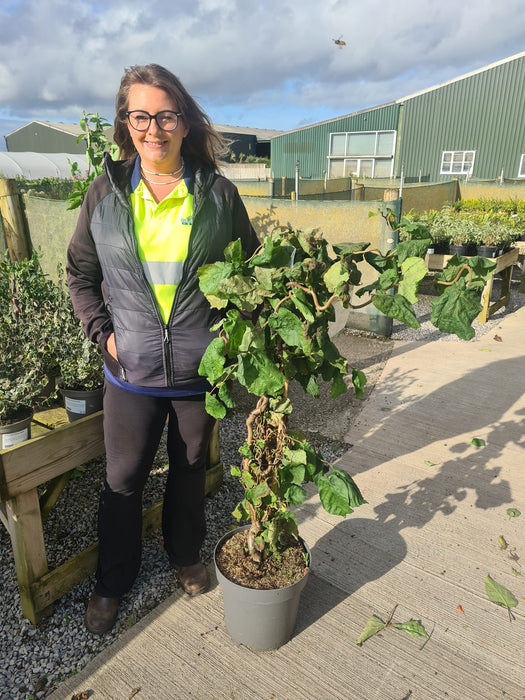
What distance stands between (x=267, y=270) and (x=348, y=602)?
1627 millimetres

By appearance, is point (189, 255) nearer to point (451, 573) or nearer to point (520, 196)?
point (451, 573)

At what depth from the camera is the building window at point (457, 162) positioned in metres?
21.4

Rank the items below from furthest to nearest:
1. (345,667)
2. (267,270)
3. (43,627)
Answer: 1. (43,627)
2. (345,667)
3. (267,270)

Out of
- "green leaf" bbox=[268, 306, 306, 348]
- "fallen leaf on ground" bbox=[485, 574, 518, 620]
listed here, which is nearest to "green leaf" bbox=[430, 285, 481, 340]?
"green leaf" bbox=[268, 306, 306, 348]

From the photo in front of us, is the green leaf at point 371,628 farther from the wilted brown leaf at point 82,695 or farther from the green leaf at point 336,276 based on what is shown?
the green leaf at point 336,276

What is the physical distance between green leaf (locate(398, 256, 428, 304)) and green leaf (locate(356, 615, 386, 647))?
1480 mm

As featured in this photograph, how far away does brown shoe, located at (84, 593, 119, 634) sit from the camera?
2053 mm

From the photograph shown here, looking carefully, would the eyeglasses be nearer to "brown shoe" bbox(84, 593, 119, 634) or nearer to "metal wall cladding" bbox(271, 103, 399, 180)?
"brown shoe" bbox(84, 593, 119, 634)

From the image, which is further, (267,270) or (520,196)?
(520,196)

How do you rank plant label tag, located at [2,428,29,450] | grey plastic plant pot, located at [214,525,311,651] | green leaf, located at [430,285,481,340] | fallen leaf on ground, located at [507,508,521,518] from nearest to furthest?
green leaf, located at [430,285,481,340] < grey plastic plant pot, located at [214,525,311,651] < plant label tag, located at [2,428,29,450] < fallen leaf on ground, located at [507,508,521,518]

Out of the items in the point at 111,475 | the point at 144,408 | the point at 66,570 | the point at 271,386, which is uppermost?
the point at 271,386

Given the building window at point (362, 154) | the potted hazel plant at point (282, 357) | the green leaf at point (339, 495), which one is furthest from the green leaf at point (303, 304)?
the building window at point (362, 154)

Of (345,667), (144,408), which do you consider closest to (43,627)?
(144,408)

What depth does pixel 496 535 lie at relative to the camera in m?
2.64
